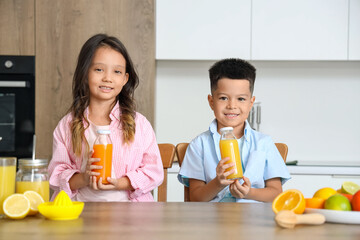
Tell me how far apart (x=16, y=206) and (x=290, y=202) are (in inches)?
25.3

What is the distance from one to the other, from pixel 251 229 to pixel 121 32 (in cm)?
224

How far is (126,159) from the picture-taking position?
187 centimetres

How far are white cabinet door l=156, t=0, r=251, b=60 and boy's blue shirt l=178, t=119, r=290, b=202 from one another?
1.35 metres

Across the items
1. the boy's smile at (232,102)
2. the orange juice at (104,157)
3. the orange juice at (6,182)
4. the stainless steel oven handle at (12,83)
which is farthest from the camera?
the stainless steel oven handle at (12,83)

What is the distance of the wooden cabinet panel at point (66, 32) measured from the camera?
3.04 m

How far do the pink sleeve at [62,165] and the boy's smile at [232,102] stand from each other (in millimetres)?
581

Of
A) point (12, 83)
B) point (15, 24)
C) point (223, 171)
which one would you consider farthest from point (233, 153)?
point (15, 24)

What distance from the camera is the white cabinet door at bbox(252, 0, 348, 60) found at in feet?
10.2

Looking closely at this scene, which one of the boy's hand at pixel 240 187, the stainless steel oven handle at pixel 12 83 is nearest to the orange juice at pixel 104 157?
the boy's hand at pixel 240 187

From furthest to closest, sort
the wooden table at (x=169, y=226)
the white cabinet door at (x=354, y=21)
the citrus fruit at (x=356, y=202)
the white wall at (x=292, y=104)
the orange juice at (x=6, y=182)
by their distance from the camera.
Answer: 1. the white wall at (x=292, y=104)
2. the white cabinet door at (x=354, y=21)
3. the orange juice at (x=6, y=182)
4. the citrus fruit at (x=356, y=202)
5. the wooden table at (x=169, y=226)

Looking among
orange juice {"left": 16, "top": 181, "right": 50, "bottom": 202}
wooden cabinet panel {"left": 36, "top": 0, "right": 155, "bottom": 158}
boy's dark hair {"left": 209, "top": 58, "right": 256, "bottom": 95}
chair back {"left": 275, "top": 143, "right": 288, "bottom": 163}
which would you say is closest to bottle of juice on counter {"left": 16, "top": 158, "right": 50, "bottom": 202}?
orange juice {"left": 16, "top": 181, "right": 50, "bottom": 202}

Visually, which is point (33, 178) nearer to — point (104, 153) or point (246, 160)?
point (104, 153)

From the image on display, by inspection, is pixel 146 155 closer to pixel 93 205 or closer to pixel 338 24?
pixel 93 205

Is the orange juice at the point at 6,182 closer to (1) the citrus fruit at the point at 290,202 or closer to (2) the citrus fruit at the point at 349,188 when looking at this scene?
(1) the citrus fruit at the point at 290,202
